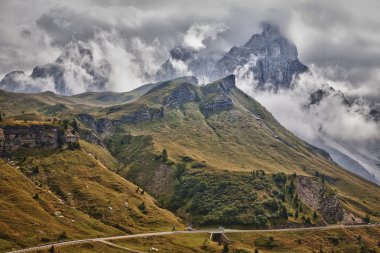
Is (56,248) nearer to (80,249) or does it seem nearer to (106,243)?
(80,249)

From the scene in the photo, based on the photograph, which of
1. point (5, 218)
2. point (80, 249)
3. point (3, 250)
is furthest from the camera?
point (5, 218)

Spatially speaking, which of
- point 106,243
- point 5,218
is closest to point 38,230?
point 5,218

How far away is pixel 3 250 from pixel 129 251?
53142 millimetres

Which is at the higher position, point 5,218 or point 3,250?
point 5,218

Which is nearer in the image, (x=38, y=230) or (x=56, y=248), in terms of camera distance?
(x=56, y=248)

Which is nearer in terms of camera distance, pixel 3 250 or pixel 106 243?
pixel 3 250

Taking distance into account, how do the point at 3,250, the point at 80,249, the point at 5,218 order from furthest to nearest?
the point at 5,218 < the point at 80,249 < the point at 3,250

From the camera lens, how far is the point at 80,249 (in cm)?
18588

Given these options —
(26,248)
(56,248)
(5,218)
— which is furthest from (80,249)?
(5,218)

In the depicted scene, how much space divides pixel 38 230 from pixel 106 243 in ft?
104

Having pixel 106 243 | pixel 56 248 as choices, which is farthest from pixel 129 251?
pixel 56 248

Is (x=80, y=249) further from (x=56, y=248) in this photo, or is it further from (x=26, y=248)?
(x=26, y=248)

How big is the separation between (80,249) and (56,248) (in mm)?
10698

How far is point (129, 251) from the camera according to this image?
7692 inches
